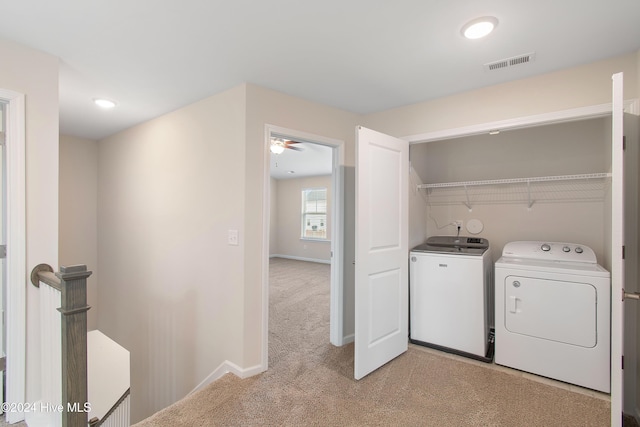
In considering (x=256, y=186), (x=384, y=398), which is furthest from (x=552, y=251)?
(x=256, y=186)

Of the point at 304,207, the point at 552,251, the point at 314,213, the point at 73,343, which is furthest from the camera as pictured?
the point at 304,207

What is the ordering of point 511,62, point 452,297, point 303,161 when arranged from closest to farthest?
point 511,62 < point 452,297 < point 303,161

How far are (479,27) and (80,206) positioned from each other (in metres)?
5.21

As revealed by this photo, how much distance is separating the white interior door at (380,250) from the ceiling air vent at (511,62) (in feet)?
2.88

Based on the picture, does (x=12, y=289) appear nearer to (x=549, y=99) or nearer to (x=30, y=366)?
(x=30, y=366)

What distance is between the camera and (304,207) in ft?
29.6

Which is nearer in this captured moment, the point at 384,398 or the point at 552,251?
the point at 384,398

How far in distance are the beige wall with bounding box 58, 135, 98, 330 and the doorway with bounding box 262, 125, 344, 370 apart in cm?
259

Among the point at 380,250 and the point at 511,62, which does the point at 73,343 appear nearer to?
the point at 380,250

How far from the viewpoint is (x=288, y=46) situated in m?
1.90

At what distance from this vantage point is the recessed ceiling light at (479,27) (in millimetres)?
1623

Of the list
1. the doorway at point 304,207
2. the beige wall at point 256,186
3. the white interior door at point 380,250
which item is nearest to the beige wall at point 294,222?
the doorway at point 304,207

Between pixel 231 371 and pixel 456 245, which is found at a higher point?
pixel 456 245

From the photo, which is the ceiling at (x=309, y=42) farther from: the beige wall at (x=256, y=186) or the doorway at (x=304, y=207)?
the doorway at (x=304, y=207)
